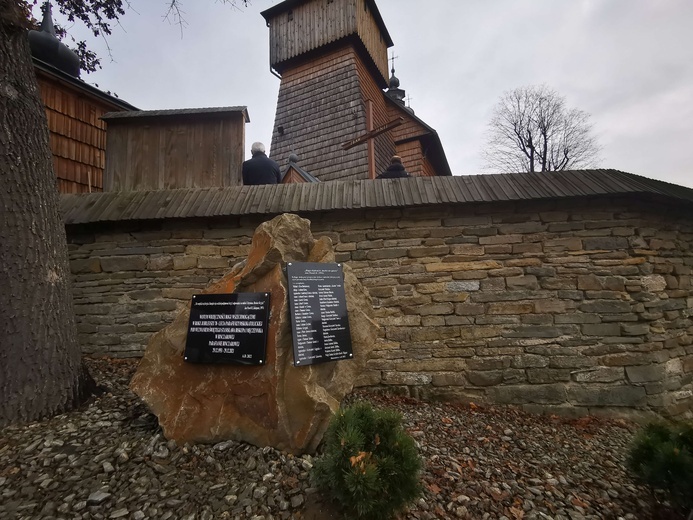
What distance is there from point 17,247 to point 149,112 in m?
4.39

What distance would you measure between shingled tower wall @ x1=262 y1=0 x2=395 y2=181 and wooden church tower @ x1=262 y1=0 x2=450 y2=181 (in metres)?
0.03

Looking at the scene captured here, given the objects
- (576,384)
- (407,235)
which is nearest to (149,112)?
(407,235)

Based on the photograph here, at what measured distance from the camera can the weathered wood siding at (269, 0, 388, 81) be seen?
13320 mm

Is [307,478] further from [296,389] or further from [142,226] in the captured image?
[142,226]

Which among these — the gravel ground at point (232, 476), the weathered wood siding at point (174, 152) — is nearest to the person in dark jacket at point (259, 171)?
the weathered wood siding at point (174, 152)

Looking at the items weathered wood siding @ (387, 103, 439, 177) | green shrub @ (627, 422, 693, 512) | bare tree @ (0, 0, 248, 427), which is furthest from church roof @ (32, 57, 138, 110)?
green shrub @ (627, 422, 693, 512)

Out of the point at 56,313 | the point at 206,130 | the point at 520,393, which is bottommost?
the point at 520,393

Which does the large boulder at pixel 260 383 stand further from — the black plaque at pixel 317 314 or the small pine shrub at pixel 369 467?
the small pine shrub at pixel 369 467

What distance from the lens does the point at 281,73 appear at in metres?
14.9

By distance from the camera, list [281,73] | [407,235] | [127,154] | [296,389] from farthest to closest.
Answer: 1. [281,73]
2. [127,154]
3. [407,235]
4. [296,389]

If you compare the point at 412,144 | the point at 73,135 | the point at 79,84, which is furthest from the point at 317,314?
the point at 412,144

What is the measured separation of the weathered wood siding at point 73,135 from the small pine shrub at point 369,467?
747 cm

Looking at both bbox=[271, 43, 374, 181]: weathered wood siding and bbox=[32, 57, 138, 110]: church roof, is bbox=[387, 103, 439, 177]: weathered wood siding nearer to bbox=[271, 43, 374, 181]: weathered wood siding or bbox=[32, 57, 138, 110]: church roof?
bbox=[271, 43, 374, 181]: weathered wood siding

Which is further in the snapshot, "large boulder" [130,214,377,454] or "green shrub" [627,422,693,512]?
"large boulder" [130,214,377,454]
